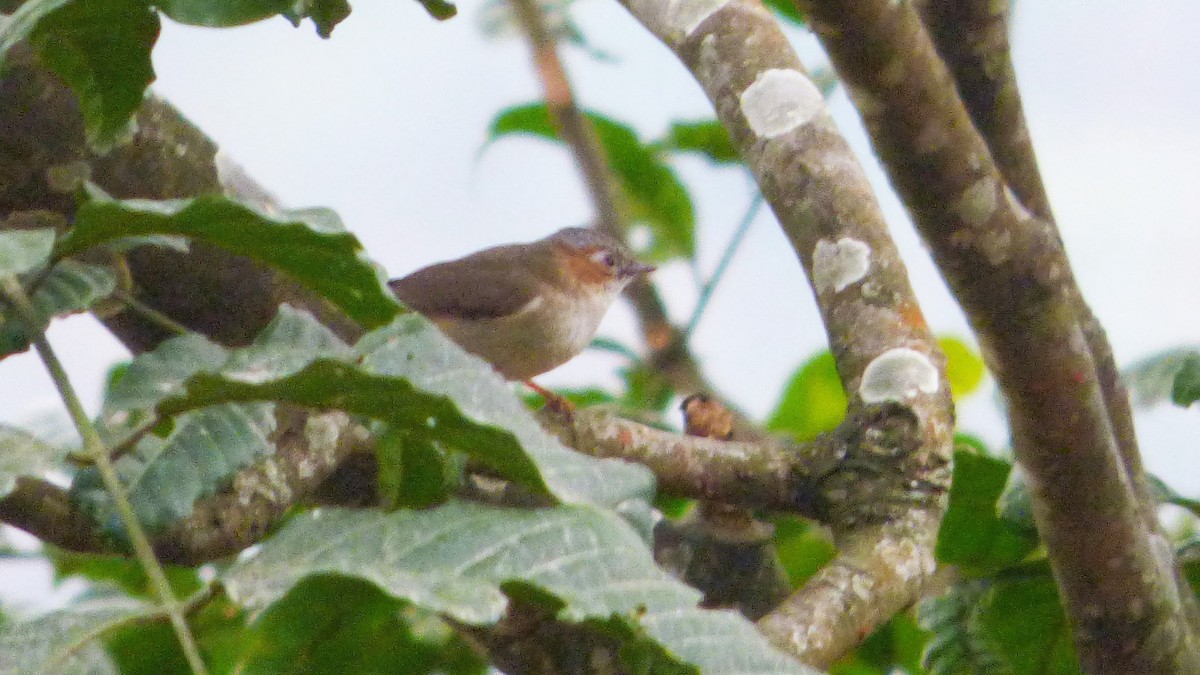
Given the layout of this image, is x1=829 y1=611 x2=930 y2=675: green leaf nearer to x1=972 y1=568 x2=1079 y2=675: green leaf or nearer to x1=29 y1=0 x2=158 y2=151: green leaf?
x1=972 y1=568 x2=1079 y2=675: green leaf

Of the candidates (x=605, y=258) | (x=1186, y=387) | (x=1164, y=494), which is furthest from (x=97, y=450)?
(x=605, y=258)

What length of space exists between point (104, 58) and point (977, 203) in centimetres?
119

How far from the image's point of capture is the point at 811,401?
3.72 metres

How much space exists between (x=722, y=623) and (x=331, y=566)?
277 mm

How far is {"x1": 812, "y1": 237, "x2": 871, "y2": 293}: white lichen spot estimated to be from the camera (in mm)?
2492

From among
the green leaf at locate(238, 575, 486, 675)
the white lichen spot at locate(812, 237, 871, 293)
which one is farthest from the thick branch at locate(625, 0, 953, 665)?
the green leaf at locate(238, 575, 486, 675)

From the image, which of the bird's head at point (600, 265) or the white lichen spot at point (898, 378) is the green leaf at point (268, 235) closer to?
the white lichen spot at point (898, 378)

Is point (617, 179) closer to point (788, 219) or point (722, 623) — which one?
point (788, 219)

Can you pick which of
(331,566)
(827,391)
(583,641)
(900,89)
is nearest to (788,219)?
(900,89)

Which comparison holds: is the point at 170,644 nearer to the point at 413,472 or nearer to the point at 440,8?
the point at 413,472

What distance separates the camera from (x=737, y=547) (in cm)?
254

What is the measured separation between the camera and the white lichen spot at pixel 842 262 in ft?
8.18

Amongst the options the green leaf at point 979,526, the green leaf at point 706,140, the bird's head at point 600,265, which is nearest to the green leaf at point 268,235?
the green leaf at point 979,526

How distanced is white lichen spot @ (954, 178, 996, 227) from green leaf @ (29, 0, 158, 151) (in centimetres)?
112
